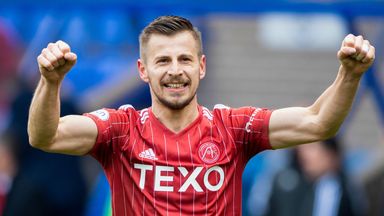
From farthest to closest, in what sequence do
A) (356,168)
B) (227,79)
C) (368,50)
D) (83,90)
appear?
(227,79) < (83,90) < (356,168) < (368,50)

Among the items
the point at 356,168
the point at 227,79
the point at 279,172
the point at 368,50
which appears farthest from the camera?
the point at 227,79

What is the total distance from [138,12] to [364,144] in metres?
6.52

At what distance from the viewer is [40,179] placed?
29.0ft

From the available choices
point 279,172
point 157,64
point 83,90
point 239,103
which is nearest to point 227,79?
point 239,103

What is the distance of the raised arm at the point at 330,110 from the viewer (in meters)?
5.36

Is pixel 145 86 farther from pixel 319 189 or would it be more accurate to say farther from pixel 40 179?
pixel 319 189

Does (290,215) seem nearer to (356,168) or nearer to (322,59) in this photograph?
(356,168)

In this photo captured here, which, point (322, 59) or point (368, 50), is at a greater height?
point (322, 59)

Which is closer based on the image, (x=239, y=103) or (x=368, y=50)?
(x=368, y=50)

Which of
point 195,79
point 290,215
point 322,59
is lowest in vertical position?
point 290,215

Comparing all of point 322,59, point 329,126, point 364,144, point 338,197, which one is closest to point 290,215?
point 338,197

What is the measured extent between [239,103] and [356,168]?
4.07 meters

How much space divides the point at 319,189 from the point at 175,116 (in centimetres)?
343

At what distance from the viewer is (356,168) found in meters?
11.3
